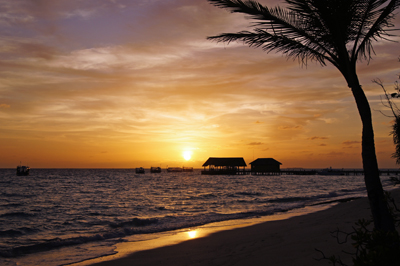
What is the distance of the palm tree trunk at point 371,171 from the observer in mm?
4379

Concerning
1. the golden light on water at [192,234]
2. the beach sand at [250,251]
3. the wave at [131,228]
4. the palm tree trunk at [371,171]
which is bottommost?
the wave at [131,228]

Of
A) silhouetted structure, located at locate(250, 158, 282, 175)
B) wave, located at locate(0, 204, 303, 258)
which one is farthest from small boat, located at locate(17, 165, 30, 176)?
wave, located at locate(0, 204, 303, 258)

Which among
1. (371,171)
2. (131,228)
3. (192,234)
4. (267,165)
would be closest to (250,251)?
(192,234)

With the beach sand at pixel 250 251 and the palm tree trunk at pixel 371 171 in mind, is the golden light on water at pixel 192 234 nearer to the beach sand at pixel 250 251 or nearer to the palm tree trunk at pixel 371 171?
the beach sand at pixel 250 251

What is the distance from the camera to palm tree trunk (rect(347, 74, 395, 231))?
438 cm


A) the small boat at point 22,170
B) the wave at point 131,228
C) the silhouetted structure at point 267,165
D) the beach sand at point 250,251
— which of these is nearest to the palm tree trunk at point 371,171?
the beach sand at point 250,251

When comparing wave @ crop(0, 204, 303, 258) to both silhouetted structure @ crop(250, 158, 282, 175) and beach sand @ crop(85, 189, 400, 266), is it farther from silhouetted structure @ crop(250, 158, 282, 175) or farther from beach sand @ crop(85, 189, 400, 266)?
silhouetted structure @ crop(250, 158, 282, 175)

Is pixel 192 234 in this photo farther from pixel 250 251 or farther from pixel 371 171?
pixel 371 171

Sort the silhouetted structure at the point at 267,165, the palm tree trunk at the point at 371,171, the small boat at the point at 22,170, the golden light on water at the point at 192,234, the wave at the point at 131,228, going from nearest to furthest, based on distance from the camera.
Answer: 1. the palm tree trunk at the point at 371,171
2. the wave at the point at 131,228
3. the golden light on water at the point at 192,234
4. the silhouetted structure at the point at 267,165
5. the small boat at the point at 22,170

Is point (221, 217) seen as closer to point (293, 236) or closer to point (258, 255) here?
point (293, 236)

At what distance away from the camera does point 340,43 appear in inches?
191

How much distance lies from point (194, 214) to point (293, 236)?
33.1 feet

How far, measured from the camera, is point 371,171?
14.7 feet

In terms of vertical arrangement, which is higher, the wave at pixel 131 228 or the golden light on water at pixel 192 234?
the golden light on water at pixel 192 234
